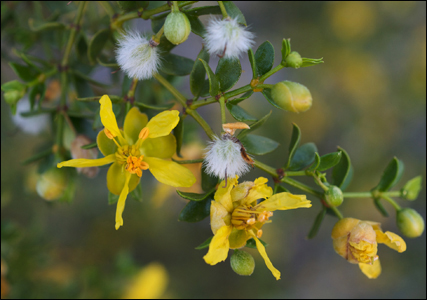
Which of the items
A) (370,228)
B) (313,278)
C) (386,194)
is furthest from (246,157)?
(313,278)

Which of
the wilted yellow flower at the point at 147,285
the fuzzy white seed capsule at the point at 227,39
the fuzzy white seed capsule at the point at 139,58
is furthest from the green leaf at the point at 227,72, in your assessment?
the wilted yellow flower at the point at 147,285

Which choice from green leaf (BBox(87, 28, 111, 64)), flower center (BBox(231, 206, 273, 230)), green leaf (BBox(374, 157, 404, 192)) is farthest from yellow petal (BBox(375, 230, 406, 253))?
green leaf (BBox(87, 28, 111, 64))

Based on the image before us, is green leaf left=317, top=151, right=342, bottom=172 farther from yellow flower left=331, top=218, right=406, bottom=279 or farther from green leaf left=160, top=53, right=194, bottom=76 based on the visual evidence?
green leaf left=160, top=53, right=194, bottom=76

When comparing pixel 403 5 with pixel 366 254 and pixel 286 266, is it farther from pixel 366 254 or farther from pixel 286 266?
pixel 366 254

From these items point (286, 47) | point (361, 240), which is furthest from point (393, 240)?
point (286, 47)

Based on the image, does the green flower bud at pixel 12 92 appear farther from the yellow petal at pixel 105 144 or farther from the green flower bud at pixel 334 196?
the green flower bud at pixel 334 196
